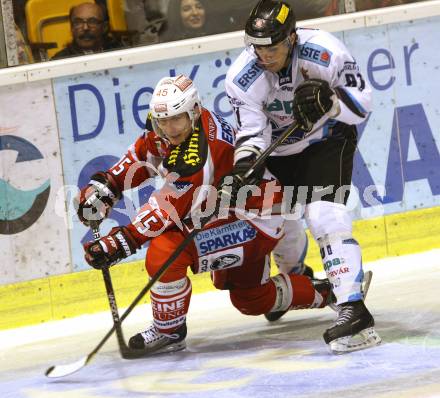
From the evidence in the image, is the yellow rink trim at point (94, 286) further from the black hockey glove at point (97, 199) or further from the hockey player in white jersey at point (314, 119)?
the hockey player in white jersey at point (314, 119)

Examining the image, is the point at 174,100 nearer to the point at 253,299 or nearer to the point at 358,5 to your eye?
the point at 253,299

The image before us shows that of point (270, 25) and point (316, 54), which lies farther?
point (316, 54)

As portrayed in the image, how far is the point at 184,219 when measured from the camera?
432 centimetres

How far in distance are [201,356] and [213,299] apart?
122 centimetres

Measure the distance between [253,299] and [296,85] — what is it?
0.91 metres

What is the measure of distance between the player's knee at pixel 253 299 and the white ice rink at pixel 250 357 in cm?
12

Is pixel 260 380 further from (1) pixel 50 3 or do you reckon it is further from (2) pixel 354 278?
(1) pixel 50 3

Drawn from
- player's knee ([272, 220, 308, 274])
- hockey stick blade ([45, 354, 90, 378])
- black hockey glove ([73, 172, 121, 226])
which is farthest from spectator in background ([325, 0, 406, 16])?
hockey stick blade ([45, 354, 90, 378])

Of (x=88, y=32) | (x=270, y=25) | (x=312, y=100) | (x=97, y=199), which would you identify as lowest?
(x=97, y=199)

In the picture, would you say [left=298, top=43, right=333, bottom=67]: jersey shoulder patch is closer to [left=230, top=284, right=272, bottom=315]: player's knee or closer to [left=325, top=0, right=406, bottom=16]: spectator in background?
[left=230, top=284, right=272, bottom=315]: player's knee

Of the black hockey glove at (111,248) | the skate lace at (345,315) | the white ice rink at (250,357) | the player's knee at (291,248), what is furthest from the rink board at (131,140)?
the skate lace at (345,315)

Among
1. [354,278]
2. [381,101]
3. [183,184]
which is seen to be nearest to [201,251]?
[183,184]

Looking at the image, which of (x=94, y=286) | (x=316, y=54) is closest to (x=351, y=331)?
(x=316, y=54)

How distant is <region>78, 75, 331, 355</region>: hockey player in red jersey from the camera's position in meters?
4.21
